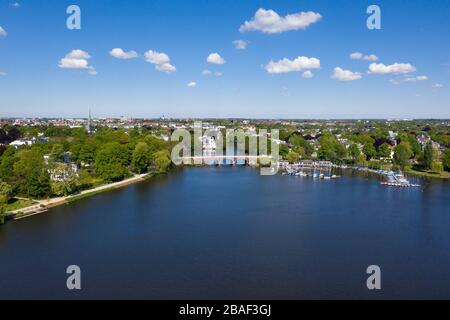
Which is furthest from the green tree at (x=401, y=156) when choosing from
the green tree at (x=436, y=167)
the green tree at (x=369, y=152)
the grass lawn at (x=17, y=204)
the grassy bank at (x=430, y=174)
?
the grass lawn at (x=17, y=204)

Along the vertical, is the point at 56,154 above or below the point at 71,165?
above

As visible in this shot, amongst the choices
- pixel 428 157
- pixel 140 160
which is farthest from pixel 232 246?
pixel 428 157

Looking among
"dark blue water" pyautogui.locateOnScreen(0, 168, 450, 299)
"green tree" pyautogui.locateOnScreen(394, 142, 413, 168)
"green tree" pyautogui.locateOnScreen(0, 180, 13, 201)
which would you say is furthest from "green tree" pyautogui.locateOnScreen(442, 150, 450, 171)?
"green tree" pyautogui.locateOnScreen(0, 180, 13, 201)

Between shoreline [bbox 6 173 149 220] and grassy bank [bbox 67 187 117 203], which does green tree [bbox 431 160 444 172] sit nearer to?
shoreline [bbox 6 173 149 220]

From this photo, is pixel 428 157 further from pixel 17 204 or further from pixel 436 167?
pixel 17 204

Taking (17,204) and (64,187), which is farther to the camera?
(64,187)

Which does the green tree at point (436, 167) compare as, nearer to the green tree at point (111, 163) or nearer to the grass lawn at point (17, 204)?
the green tree at point (111, 163)
